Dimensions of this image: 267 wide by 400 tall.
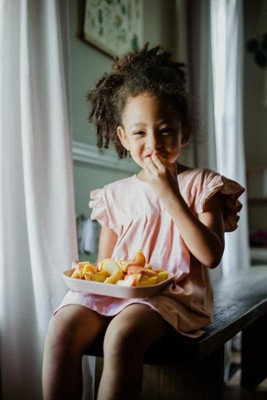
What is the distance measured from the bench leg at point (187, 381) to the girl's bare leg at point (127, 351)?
24 centimetres

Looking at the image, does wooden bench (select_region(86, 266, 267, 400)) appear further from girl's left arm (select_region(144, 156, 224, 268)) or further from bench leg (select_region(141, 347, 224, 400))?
girl's left arm (select_region(144, 156, 224, 268))

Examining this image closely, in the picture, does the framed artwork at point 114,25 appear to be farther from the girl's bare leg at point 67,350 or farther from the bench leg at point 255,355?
the bench leg at point 255,355

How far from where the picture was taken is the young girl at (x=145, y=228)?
100 cm

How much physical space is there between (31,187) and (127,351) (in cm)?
57

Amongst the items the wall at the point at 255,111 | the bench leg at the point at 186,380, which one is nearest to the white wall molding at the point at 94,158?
the bench leg at the point at 186,380

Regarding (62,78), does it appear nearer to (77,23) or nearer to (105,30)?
(77,23)

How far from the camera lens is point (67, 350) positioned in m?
1.03

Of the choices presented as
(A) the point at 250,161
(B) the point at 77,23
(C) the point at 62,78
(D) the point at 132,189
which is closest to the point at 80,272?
(D) the point at 132,189

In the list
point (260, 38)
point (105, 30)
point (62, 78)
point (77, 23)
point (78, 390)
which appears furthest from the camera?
point (260, 38)

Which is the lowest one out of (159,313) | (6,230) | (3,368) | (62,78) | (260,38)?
(3,368)

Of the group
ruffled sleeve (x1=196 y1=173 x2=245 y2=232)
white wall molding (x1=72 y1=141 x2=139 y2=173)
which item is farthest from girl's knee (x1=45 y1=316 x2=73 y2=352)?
white wall molding (x1=72 y1=141 x2=139 y2=173)

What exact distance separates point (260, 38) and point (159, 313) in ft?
10.4

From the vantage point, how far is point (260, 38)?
369 centimetres

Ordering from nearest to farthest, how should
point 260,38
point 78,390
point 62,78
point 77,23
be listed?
1. point 78,390
2. point 62,78
3. point 77,23
4. point 260,38
